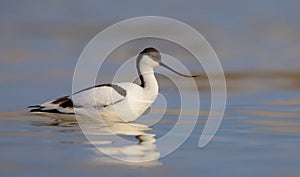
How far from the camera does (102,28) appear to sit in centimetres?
1831

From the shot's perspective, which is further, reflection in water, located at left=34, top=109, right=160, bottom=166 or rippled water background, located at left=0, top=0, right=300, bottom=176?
reflection in water, located at left=34, top=109, right=160, bottom=166

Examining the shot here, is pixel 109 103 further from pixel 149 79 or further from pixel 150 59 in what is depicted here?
pixel 150 59

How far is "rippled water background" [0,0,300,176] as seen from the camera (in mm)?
8172

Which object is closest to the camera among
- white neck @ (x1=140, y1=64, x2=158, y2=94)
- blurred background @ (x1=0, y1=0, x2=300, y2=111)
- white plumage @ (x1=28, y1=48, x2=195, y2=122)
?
white plumage @ (x1=28, y1=48, x2=195, y2=122)

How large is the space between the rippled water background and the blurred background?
0.02 m

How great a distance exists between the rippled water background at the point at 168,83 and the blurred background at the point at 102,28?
0.06 ft

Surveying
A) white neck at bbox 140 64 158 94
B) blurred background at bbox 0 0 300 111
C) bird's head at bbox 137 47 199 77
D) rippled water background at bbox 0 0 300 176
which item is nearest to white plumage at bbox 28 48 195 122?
white neck at bbox 140 64 158 94

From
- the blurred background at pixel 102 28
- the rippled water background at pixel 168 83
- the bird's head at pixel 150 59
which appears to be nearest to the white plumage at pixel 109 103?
the rippled water background at pixel 168 83

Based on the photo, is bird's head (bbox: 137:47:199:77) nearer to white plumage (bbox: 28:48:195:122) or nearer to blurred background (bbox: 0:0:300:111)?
white plumage (bbox: 28:48:195:122)

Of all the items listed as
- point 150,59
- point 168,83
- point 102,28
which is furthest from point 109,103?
point 102,28

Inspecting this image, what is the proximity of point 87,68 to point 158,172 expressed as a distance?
265 inches

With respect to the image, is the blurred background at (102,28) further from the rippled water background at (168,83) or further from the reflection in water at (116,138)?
the reflection in water at (116,138)

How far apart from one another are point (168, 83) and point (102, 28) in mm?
4894

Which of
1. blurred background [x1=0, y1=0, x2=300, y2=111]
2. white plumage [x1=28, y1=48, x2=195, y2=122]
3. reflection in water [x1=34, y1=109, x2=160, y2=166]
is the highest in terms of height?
blurred background [x1=0, y1=0, x2=300, y2=111]
